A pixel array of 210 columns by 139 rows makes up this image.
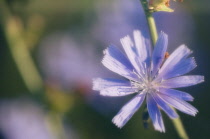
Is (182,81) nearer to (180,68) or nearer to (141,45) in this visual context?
(180,68)

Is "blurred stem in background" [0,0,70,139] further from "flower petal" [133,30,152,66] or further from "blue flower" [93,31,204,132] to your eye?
"flower petal" [133,30,152,66]

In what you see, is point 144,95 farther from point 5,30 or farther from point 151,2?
point 5,30

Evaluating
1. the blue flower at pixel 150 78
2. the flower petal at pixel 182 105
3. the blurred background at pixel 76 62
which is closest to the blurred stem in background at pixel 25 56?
the blurred background at pixel 76 62

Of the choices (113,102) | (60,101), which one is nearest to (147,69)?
(60,101)

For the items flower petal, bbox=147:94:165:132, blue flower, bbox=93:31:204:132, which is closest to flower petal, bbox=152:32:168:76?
blue flower, bbox=93:31:204:132

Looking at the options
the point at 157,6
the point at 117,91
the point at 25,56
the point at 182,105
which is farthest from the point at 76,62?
the point at 182,105
